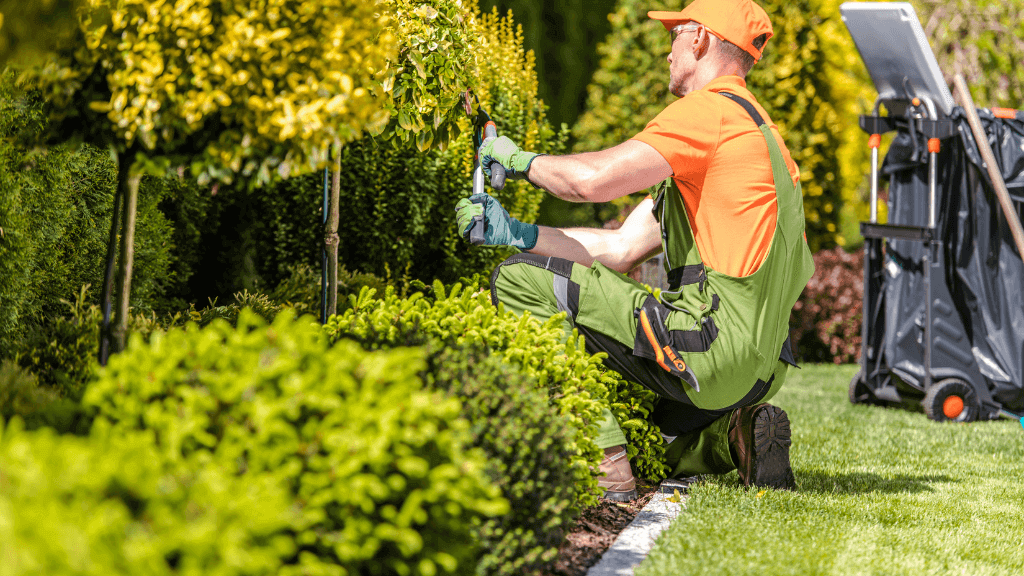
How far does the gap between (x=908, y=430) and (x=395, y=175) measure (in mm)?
3323

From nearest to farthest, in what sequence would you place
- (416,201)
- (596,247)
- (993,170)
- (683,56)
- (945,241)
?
(683,56) < (596,247) < (416,201) < (993,170) < (945,241)

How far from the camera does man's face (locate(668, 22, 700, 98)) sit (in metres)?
3.10

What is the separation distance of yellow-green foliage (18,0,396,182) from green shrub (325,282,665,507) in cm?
62

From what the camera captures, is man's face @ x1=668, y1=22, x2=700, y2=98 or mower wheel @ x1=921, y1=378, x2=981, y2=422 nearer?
man's face @ x1=668, y1=22, x2=700, y2=98

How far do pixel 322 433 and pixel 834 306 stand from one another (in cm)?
765

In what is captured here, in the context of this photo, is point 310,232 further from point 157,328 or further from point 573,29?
point 573,29

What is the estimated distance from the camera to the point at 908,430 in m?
4.88

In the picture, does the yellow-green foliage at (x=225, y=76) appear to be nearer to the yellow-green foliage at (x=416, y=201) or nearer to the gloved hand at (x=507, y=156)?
the gloved hand at (x=507, y=156)

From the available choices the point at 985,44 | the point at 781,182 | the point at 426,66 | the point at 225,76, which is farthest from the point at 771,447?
the point at 985,44

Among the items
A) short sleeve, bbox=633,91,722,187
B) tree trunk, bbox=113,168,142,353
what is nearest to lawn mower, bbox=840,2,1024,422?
short sleeve, bbox=633,91,722,187

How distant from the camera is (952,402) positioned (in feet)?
17.3

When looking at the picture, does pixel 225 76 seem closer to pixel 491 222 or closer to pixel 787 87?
pixel 491 222

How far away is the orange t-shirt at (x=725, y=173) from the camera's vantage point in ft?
9.14

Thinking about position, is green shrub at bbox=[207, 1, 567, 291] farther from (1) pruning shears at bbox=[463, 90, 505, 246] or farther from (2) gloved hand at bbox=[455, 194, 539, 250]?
(2) gloved hand at bbox=[455, 194, 539, 250]
